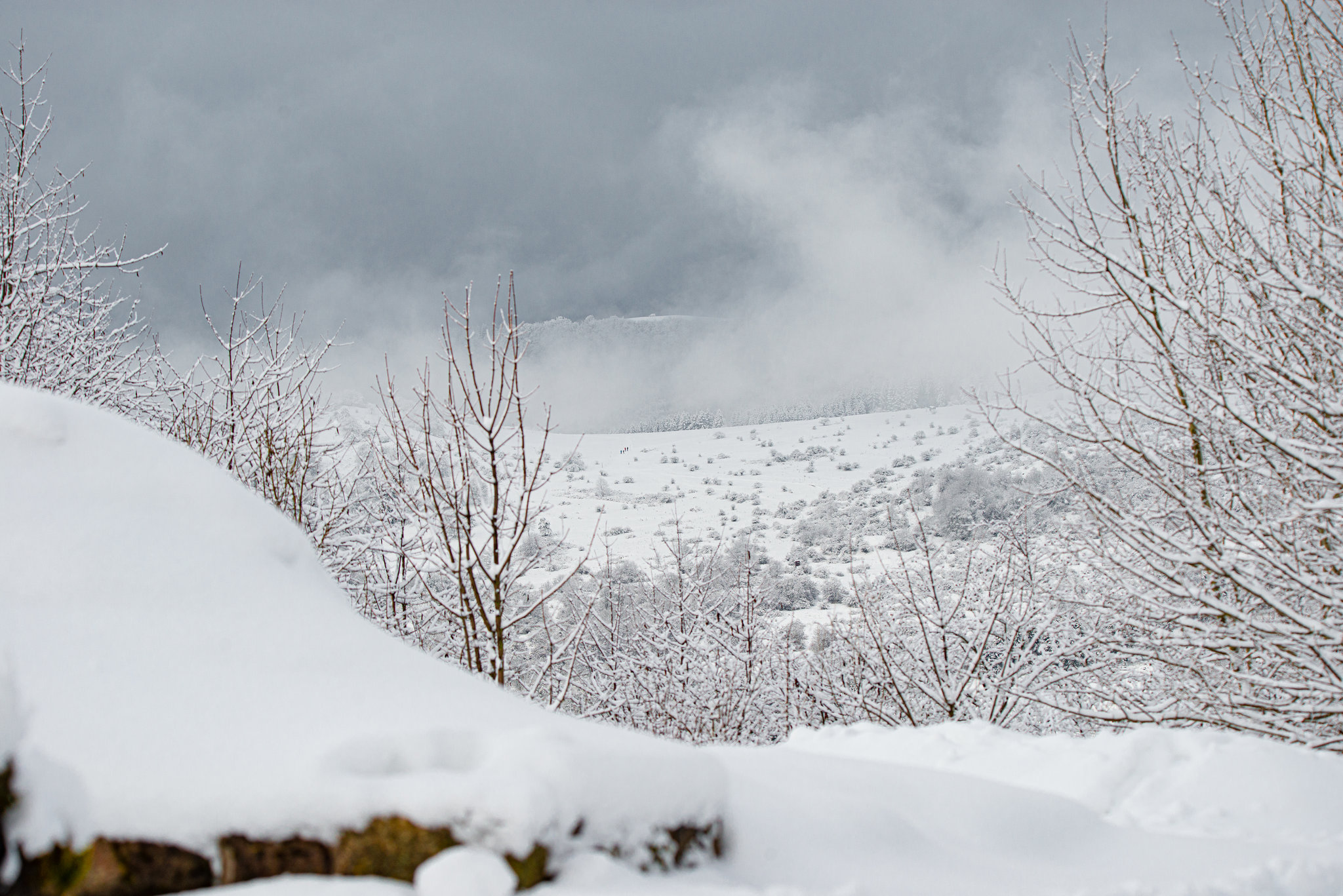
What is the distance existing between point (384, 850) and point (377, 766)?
0.18 meters

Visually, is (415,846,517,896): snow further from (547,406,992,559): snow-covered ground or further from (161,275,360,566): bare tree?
(547,406,992,559): snow-covered ground

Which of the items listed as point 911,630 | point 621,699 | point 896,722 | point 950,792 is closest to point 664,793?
point 950,792

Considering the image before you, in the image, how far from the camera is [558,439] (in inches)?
1539

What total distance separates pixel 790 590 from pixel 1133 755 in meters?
23.7

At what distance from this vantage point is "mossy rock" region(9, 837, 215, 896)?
1497 mm

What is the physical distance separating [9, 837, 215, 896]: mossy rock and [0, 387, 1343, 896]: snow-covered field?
3cm

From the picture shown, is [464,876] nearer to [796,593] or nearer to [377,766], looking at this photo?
[377,766]

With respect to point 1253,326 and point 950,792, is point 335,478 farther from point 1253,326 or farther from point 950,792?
point 1253,326

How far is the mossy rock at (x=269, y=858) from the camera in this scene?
1.54m

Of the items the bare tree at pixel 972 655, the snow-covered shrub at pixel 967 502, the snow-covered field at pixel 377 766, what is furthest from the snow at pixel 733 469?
the snow-covered field at pixel 377 766

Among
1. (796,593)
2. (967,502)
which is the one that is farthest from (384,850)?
(967,502)

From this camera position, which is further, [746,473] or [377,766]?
[746,473]

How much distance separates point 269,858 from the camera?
5.09ft

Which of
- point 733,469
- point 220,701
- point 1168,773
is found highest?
point 733,469
